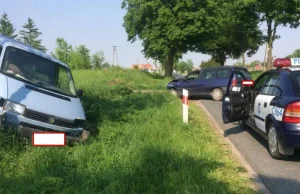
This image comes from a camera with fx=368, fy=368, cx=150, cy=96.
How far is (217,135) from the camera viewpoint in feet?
29.5

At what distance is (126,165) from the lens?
542 cm

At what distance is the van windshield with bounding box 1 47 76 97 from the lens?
714 cm

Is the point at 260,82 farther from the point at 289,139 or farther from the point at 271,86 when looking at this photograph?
the point at 289,139

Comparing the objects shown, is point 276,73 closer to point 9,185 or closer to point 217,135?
point 217,135

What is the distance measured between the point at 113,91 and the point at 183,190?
40.5ft

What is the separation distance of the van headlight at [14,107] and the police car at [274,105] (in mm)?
4415

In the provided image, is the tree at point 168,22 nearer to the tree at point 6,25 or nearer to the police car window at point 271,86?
the police car window at point 271,86

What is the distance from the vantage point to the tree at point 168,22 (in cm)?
3697

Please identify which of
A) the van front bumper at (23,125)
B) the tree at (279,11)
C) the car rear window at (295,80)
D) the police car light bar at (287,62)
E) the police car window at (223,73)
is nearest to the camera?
the van front bumper at (23,125)

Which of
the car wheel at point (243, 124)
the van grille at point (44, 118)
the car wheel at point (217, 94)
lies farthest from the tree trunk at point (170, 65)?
the van grille at point (44, 118)

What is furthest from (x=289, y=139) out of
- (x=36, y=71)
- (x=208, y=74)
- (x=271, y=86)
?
(x=208, y=74)

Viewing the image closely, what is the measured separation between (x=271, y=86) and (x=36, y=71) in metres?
4.79

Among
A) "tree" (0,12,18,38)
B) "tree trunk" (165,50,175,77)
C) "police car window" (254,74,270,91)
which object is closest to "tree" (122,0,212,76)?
"tree trunk" (165,50,175,77)

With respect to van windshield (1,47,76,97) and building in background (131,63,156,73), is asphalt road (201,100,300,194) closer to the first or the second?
van windshield (1,47,76,97)
